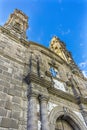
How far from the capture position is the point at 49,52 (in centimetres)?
984

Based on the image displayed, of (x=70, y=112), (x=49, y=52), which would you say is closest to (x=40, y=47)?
(x=49, y=52)

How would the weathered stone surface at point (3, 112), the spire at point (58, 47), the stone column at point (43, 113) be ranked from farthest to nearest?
the spire at point (58, 47), the stone column at point (43, 113), the weathered stone surface at point (3, 112)

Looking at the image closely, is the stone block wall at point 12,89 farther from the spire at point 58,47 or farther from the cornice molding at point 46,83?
the spire at point 58,47

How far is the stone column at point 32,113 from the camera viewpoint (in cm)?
383

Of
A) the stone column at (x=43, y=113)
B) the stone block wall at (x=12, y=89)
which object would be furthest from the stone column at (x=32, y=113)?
the stone column at (x=43, y=113)

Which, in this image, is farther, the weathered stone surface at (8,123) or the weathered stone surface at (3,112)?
the weathered stone surface at (3,112)

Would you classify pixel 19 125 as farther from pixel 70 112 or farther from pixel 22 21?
pixel 22 21

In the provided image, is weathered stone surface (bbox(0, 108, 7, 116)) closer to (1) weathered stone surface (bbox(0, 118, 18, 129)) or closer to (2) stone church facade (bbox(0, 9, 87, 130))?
(2) stone church facade (bbox(0, 9, 87, 130))

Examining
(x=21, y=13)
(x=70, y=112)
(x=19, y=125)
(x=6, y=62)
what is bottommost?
(x=19, y=125)

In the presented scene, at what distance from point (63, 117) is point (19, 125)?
8.27ft

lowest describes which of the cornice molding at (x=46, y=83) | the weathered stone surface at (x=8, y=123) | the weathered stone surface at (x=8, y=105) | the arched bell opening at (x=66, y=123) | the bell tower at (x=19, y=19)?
the weathered stone surface at (x=8, y=123)

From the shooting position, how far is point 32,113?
163 inches

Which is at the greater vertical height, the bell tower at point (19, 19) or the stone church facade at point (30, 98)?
the bell tower at point (19, 19)

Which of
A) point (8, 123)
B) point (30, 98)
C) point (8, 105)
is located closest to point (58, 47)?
point (30, 98)
